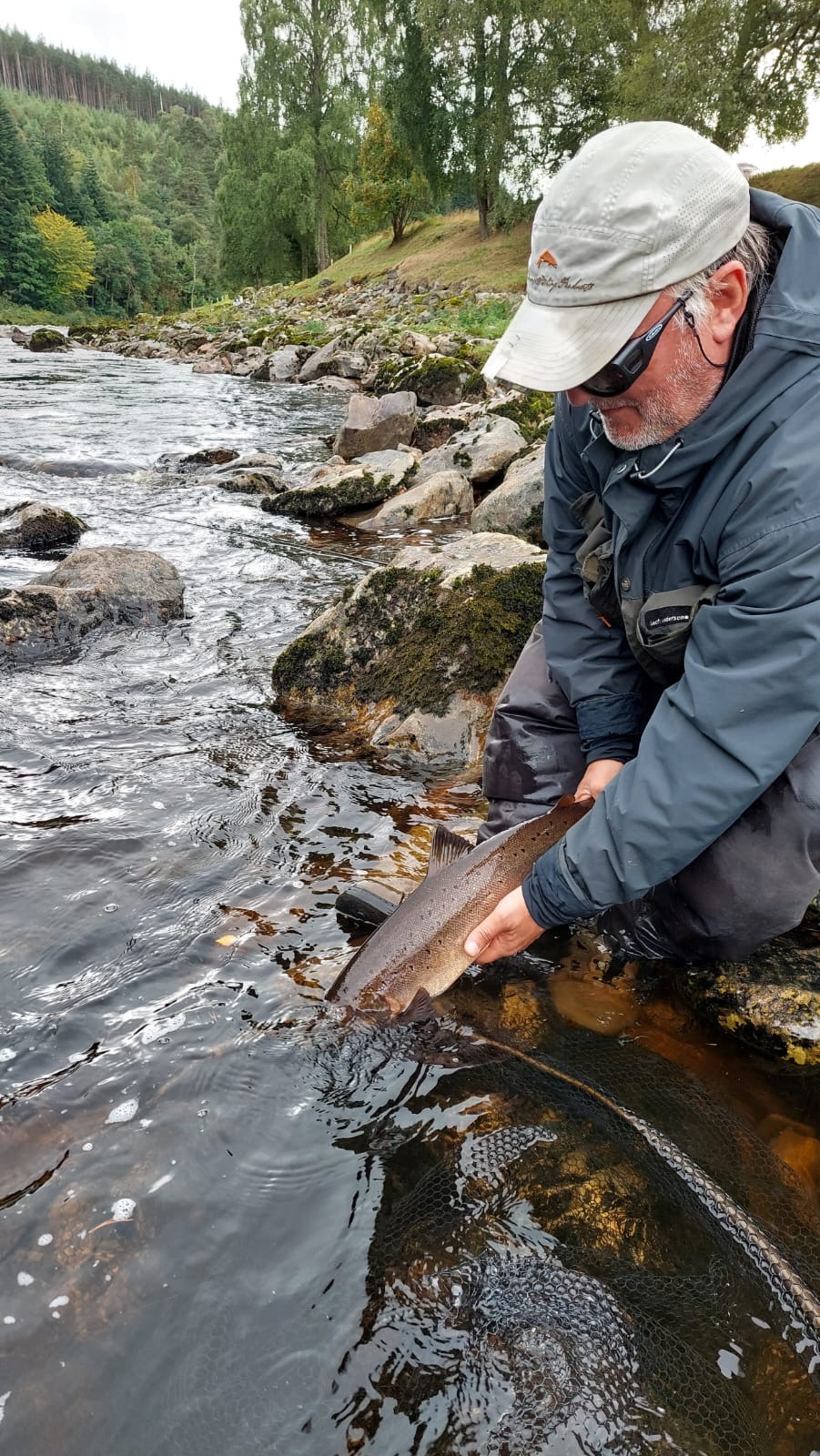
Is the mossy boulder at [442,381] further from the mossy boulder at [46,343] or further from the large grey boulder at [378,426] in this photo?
the mossy boulder at [46,343]

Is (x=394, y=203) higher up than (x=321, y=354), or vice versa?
(x=394, y=203)

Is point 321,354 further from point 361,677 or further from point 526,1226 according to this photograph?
point 526,1226

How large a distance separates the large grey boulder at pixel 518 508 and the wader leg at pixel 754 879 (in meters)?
5.11

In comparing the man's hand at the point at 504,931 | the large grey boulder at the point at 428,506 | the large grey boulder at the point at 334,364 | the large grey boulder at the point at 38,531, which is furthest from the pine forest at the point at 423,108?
the man's hand at the point at 504,931

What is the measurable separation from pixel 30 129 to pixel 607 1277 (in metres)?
142

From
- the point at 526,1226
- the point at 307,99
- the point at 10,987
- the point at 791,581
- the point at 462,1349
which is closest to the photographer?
the point at 462,1349

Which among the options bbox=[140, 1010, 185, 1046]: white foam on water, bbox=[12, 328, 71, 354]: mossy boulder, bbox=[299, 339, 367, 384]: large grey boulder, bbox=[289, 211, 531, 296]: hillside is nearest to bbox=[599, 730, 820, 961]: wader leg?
bbox=[140, 1010, 185, 1046]: white foam on water

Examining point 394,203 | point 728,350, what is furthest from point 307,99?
point 728,350

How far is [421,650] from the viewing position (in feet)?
16.9

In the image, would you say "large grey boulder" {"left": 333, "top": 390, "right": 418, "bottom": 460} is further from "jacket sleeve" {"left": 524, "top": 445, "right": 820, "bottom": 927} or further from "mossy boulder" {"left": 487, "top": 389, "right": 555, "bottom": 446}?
"jacket sleeve" {"left": 524, "top": 445, "right": 820, "bottom": 927}

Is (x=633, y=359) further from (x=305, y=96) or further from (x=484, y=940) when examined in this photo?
(x=305, y=96)

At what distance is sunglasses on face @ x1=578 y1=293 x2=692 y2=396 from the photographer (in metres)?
2.30

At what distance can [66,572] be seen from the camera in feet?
23.5

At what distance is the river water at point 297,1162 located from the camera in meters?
2.02
